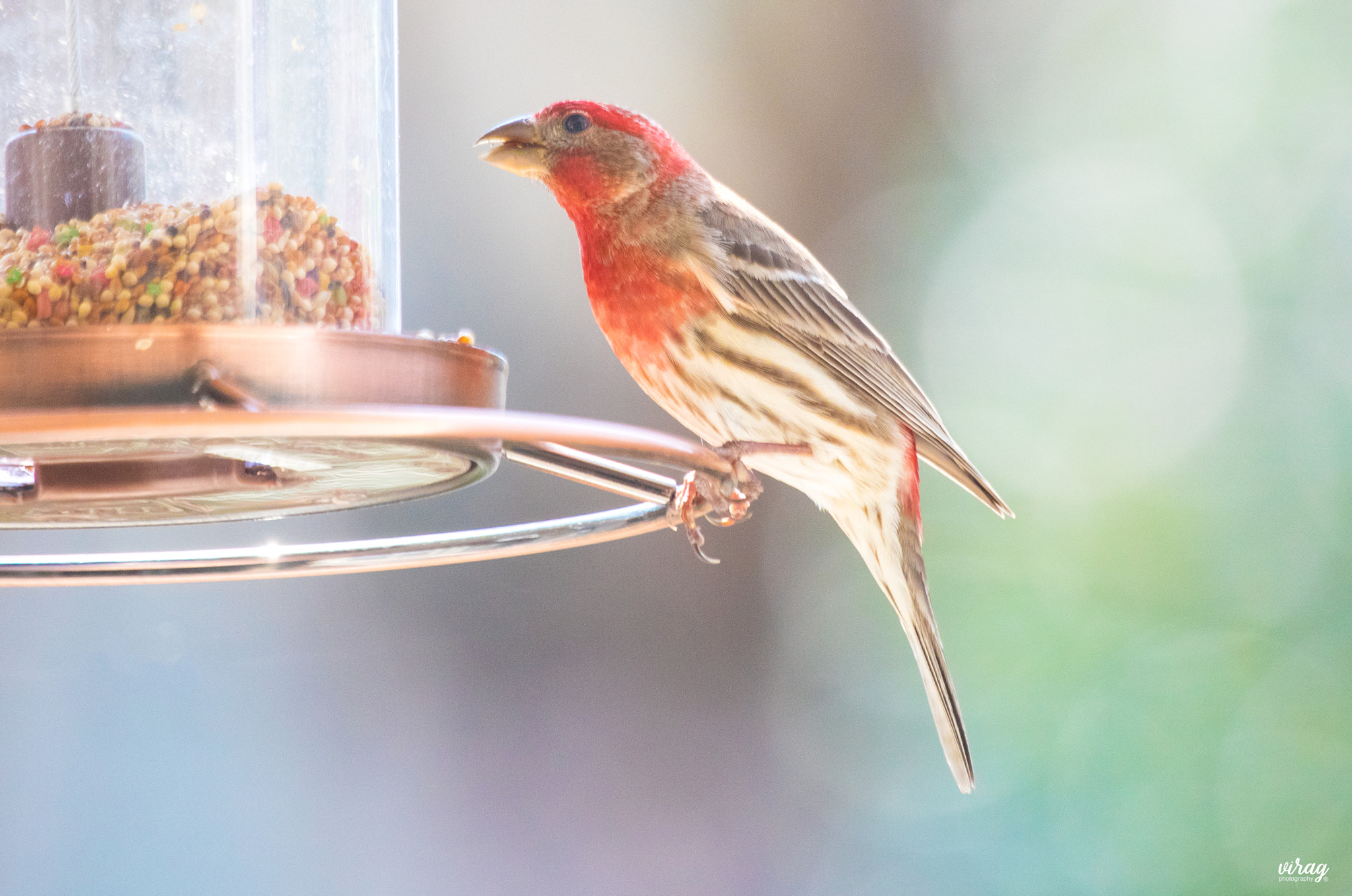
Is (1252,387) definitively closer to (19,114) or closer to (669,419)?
(669,419)

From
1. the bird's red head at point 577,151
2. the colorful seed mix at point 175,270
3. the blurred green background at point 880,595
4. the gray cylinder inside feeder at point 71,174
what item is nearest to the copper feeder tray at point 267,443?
the colorful seed mix at point 175,270

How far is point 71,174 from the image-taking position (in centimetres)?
163

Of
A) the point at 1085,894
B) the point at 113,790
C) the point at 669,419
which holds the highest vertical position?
the point at 669,419

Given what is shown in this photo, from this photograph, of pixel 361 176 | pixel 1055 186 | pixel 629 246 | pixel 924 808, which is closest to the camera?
pixel 361 176

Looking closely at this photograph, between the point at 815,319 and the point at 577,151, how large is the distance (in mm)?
644

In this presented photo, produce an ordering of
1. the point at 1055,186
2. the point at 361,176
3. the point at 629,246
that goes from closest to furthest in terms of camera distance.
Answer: the point at 361,176, the point at 629,246, the point at 1055,186

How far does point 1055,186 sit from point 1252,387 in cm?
120

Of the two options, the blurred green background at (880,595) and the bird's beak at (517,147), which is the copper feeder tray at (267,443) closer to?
the bird's beak at (517,147)

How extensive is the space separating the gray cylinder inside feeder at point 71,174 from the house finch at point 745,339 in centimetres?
92

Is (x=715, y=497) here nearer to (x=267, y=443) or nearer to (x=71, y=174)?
(x=267, y=443)

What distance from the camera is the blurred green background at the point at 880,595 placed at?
469 centimetres

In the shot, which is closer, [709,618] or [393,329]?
[393,329]

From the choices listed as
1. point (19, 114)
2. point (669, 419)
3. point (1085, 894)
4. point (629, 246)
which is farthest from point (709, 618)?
point (19, 114)

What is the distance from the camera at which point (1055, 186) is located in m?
5.25
